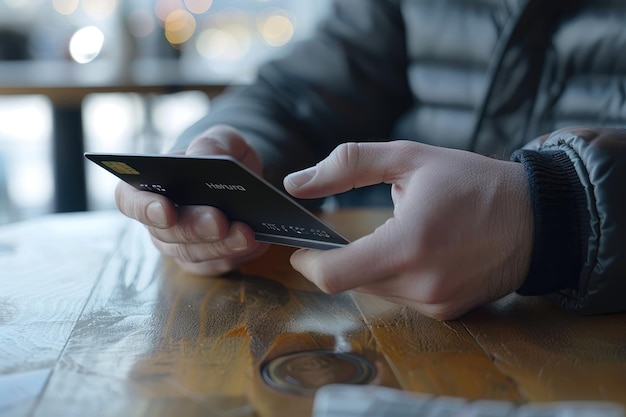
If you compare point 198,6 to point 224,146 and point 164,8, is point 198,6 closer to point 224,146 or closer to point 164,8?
point 164,8

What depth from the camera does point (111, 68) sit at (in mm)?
3342

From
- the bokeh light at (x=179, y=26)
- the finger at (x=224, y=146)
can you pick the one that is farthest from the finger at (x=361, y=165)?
the bokeh light at (x=179, y=26)

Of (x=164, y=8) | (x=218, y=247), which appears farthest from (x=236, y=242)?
(x=164, y=8)

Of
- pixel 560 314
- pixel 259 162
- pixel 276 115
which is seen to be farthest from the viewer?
pixel 276 115

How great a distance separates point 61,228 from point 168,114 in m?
3.20

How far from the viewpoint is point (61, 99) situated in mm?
2854

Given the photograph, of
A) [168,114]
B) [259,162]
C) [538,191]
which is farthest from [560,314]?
[168,114]

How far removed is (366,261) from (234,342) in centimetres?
13

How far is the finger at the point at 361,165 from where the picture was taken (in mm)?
649

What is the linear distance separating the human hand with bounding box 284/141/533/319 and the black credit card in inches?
0.9

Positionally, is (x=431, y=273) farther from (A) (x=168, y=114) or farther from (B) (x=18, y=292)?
(A) (x=168, y=114)

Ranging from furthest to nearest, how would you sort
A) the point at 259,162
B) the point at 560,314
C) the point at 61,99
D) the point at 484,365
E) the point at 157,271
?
the point at 61,99
the point at 259,162
the point at 157,271
the point at 560,314
the point at 484,365

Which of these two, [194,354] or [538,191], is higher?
[538,191]

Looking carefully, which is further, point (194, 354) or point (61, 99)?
point (61, 99)
